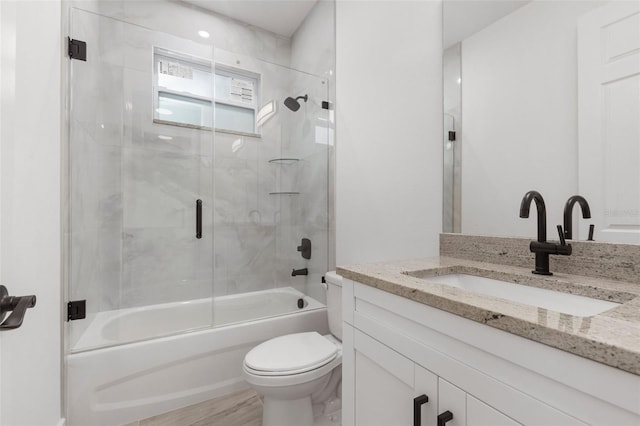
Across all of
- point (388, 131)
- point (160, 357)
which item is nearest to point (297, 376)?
point (160, 357)

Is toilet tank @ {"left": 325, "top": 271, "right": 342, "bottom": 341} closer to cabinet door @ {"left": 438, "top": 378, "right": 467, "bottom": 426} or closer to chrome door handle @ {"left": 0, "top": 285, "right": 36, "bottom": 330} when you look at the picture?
cabinet door @ {"left": 438, "top": 378, "right": 467, "bottom": 426}

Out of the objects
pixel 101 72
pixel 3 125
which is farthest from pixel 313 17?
pixel 3 125

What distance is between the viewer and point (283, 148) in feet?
8.61

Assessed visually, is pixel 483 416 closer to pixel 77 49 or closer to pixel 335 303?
pixel 335 303

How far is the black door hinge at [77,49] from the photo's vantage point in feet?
4.97

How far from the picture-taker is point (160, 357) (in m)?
1.62

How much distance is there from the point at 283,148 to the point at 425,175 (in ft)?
4.84

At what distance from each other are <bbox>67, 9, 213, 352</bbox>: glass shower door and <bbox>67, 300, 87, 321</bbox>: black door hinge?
0.40 ft

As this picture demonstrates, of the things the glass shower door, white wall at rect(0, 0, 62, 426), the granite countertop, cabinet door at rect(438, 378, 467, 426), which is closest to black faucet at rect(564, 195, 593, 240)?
the granite countertop

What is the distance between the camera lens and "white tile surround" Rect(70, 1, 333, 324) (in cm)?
192

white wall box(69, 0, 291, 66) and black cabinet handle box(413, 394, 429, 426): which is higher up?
white wall box(69, 0, 291, 66)

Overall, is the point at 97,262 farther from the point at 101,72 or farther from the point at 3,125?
the point at 3,125

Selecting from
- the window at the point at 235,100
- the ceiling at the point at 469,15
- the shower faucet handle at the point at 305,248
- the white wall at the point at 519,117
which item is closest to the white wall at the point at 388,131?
the ceiling at the point at 469,15

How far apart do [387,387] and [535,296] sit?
1.69 feet
